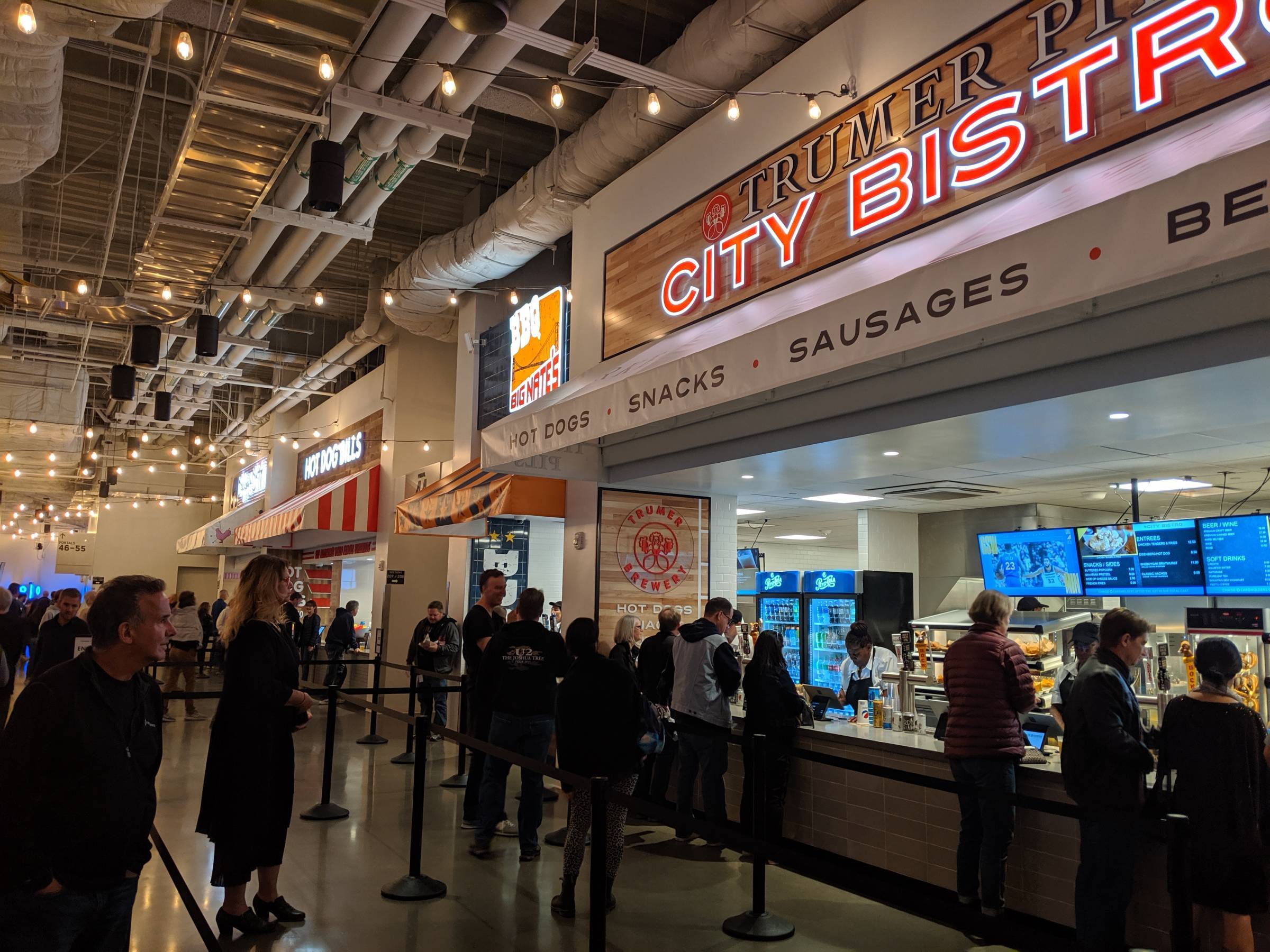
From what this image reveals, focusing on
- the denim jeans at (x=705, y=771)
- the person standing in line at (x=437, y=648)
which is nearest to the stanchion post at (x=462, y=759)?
the person standing in line at (x=437, y=648)

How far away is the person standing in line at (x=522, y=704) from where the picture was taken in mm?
5664

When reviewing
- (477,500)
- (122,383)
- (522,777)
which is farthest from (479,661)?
(122,383)

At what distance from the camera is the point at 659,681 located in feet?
22.1

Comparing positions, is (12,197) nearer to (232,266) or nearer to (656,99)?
(232,266)

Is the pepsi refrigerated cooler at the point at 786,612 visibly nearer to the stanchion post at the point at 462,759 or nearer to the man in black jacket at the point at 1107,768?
the stanchion post at the point at 462,759

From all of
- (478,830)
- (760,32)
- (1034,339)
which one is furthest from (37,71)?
(1034,339)

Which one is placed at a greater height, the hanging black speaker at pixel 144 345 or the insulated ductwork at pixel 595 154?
the insulated ductwork at pixel 595 154

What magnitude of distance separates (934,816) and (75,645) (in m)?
6.78

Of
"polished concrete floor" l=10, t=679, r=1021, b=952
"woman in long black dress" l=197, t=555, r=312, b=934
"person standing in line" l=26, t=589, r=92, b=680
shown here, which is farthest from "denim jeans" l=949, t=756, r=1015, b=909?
"person standing in line" l=26, t=589, r=92, b=680

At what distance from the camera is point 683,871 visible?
5566 millimetres

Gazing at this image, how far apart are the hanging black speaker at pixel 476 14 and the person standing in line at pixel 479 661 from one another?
3.79 meters

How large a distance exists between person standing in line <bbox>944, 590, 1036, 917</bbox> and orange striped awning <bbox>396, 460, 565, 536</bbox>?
14.1 feet

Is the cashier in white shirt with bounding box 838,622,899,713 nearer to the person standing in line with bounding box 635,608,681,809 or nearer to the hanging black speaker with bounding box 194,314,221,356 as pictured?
the person standing in line with bounding box 635,608,681,809

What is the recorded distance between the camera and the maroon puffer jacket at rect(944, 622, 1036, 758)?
15.6 ft
